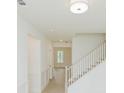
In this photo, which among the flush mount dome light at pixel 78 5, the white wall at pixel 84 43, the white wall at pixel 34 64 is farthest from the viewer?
the white wall at pixel 84 43

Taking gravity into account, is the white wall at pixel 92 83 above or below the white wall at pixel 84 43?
below

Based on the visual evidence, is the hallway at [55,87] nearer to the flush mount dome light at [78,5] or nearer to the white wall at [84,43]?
the white wall at [84,43]

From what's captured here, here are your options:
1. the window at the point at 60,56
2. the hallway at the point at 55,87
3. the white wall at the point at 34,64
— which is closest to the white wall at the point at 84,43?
the hallway at the point at 55,87

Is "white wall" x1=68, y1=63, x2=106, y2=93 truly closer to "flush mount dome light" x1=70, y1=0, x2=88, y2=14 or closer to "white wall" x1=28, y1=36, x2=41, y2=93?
"white wall" x1=28, y1=36, x2=41, y2=93

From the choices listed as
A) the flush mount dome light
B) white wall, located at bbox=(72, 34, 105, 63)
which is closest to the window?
white wall, located at bbox=(72, 34, 105, 63)

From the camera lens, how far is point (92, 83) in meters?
6.21

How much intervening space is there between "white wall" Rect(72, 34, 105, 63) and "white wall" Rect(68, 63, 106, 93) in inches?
76.3

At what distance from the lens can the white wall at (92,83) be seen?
6.16 meters

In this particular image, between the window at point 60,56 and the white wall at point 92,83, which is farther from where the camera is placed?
the window at point 60,56

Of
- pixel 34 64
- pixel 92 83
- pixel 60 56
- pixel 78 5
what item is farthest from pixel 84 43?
pixel 60 56

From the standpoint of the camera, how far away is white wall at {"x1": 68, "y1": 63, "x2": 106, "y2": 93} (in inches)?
243

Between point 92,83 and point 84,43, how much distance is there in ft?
7.94

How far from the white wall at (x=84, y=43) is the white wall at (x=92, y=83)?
6.36 feet
